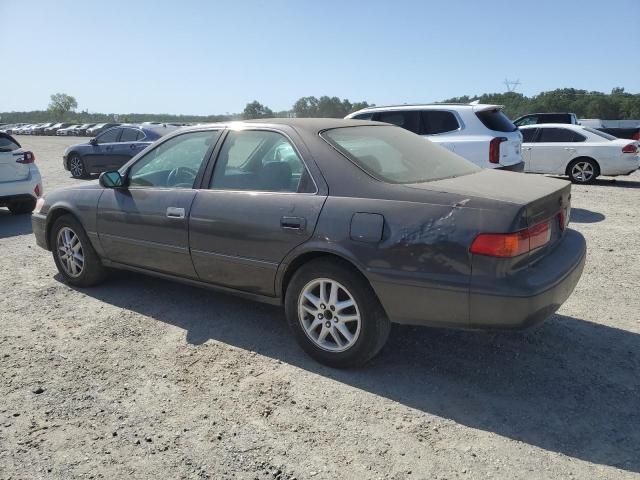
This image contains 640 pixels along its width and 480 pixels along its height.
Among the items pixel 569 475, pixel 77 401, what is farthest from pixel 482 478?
pixel 77 401

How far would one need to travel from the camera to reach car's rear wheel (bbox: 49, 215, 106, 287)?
4.85 m

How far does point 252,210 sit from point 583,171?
35.9 feet

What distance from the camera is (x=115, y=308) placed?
14.9ft

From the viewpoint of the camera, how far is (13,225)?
329 inches

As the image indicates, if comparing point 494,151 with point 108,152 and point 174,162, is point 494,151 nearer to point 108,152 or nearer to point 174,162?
point 174,162

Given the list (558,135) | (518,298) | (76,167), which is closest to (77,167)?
(76,167)

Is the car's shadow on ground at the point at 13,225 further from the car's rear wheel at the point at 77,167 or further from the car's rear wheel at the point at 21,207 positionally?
the car's rear wheel at the point at 77,167

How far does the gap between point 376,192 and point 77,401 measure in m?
2.16

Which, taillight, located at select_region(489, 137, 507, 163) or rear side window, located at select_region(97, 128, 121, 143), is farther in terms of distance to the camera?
rear side window, located at select_region(97, 128, 121, 143)

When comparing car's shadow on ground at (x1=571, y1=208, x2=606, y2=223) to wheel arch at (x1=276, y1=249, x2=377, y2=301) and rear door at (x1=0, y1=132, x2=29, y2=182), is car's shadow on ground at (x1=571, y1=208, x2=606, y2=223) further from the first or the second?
rear door at (x1=0, y1=132, x2=29, y2=182)

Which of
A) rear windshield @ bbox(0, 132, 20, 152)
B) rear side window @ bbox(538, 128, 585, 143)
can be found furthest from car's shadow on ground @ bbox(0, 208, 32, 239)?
rear side window @ bbox(538, 128, 585, 143)

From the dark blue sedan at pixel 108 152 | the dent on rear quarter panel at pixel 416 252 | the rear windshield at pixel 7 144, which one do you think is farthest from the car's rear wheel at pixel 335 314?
the dark blue sedan at pixel 108 152

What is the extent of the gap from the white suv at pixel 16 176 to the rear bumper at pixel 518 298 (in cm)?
810

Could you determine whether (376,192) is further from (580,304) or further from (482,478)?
(580,304)
